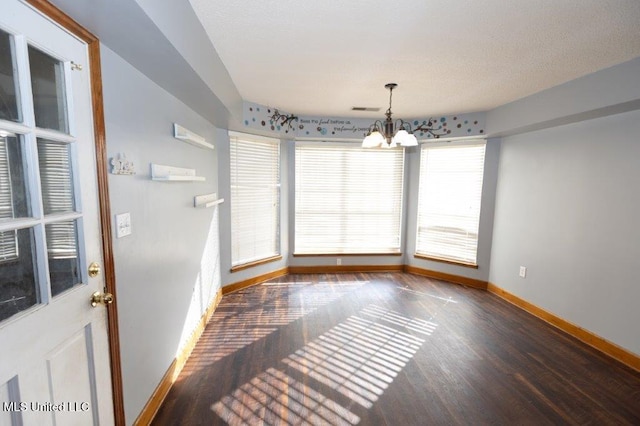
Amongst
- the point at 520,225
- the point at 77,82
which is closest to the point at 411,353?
the point at 520,225

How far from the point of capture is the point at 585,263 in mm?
2693

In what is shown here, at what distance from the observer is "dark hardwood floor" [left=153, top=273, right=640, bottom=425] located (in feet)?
5.95

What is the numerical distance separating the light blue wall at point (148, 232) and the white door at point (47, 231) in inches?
6.7

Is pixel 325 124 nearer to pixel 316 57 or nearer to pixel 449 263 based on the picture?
pixel 316 57

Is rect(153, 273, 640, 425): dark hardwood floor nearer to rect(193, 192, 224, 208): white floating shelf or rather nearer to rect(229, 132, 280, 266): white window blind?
rect(229, 132, 280, 266): white window blind

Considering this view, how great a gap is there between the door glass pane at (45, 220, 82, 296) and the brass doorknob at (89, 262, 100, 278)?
0.14ft

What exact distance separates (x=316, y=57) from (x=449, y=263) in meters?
3.45

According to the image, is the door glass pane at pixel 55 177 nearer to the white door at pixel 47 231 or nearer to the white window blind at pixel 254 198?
the white door at pixel 47 231

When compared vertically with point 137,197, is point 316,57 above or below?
above

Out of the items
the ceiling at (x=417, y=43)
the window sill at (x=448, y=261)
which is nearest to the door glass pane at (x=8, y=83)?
the ceiling at (x=417, y=43)

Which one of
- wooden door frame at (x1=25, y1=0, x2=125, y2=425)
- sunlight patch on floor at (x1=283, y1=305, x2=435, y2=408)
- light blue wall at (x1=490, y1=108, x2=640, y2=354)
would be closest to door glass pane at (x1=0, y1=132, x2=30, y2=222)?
wooden door frame at (x1=25, y1=0, x2=125, y2=425)

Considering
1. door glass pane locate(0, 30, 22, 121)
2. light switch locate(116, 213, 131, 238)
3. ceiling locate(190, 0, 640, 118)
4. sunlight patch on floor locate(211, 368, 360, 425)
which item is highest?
ceiling locate(190, 0, 640, 118)

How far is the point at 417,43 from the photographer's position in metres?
1.87

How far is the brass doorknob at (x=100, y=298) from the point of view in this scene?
125cm
